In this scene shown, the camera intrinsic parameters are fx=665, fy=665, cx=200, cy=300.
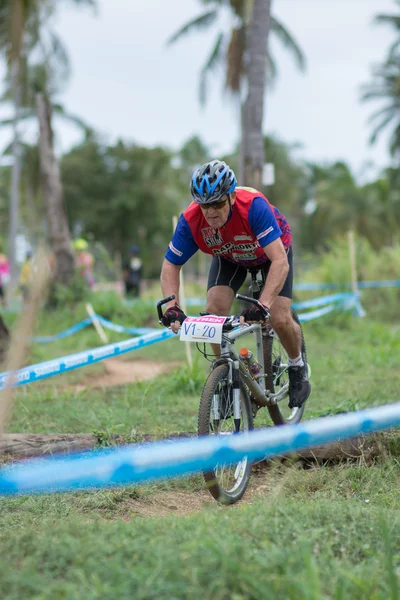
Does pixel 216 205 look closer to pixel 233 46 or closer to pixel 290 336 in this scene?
pixel 290 336

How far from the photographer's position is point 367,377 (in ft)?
22.4

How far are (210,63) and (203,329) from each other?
85.4ft

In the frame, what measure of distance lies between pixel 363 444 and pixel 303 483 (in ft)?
1.89

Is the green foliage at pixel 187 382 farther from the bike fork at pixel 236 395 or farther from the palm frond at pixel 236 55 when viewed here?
the palm frond at pixel 236 55

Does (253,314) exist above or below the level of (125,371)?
above

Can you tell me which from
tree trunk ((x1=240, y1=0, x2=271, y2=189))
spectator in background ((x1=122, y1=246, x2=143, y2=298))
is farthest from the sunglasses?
spectator in background ((x1=122, y1=246, x2=143, y2=298))

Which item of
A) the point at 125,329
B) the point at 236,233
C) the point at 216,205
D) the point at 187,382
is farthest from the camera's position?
the point at 125,329

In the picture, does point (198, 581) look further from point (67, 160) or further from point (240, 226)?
point (67, 160)

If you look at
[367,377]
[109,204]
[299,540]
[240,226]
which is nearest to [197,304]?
[367,377]

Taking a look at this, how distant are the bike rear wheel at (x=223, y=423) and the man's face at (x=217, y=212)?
2.83ft

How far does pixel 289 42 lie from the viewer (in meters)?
25.0

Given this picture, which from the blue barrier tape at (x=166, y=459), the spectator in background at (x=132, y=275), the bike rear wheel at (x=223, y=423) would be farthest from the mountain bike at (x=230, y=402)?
the spectator in background at (x=132, y=275)

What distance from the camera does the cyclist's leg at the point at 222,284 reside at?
4371 millimetres

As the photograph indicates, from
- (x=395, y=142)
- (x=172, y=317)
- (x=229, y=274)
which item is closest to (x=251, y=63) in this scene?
(x=229, y=274)
